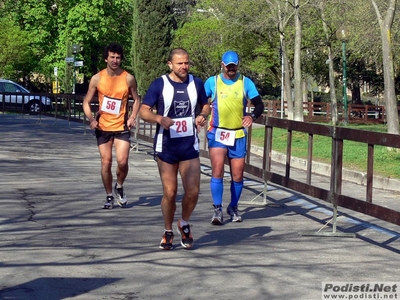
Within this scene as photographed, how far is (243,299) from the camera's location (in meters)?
6.57

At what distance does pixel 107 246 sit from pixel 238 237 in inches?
61.3

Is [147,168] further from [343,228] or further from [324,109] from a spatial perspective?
[324,109]

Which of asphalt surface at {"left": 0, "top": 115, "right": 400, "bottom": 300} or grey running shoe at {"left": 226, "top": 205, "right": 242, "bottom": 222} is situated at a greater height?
grey running shoe at {"left": 226, "top": 205, "right": 242, "bottom": 222}

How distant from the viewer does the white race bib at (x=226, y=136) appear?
10.6 meters

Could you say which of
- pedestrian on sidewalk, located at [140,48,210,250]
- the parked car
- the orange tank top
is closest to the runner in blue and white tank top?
pedestrian on sidewalk, located at [140,48,210,250]

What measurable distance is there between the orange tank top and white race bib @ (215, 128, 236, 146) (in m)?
1.48

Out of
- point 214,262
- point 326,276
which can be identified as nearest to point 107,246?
point 214,262

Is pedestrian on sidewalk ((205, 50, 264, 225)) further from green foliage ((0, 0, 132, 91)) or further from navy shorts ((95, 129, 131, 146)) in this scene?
green foliage ((0, 0, 132, 91))

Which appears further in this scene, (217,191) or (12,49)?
(12,49)

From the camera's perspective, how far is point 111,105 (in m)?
11.5

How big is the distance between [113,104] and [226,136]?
1716mm

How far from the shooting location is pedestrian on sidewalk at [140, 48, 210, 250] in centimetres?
844

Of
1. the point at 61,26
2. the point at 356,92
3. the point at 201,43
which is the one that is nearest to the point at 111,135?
the point at 201,43

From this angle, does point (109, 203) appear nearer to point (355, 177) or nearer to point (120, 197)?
point (120, 197)
